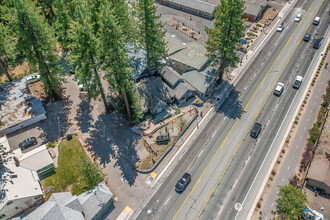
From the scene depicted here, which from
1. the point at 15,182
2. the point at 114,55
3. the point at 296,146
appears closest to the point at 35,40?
the point at 114,55

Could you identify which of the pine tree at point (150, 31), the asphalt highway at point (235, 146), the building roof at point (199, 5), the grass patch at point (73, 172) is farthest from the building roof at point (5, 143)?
the building roof at point (199, 5)

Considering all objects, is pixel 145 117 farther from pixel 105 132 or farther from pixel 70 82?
pixel 70 82

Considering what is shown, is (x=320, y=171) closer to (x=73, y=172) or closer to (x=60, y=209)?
(x=60, y=209)

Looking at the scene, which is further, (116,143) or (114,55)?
(116,143)

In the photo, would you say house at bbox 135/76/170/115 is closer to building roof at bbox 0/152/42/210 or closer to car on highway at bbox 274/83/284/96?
building roof at bbox 0/152/42/210

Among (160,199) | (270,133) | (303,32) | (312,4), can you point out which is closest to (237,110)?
(270,133)

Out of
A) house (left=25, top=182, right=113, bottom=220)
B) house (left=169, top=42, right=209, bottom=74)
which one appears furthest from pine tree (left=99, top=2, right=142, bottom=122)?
house (left=169, top=42, right=209, bottom=74)
